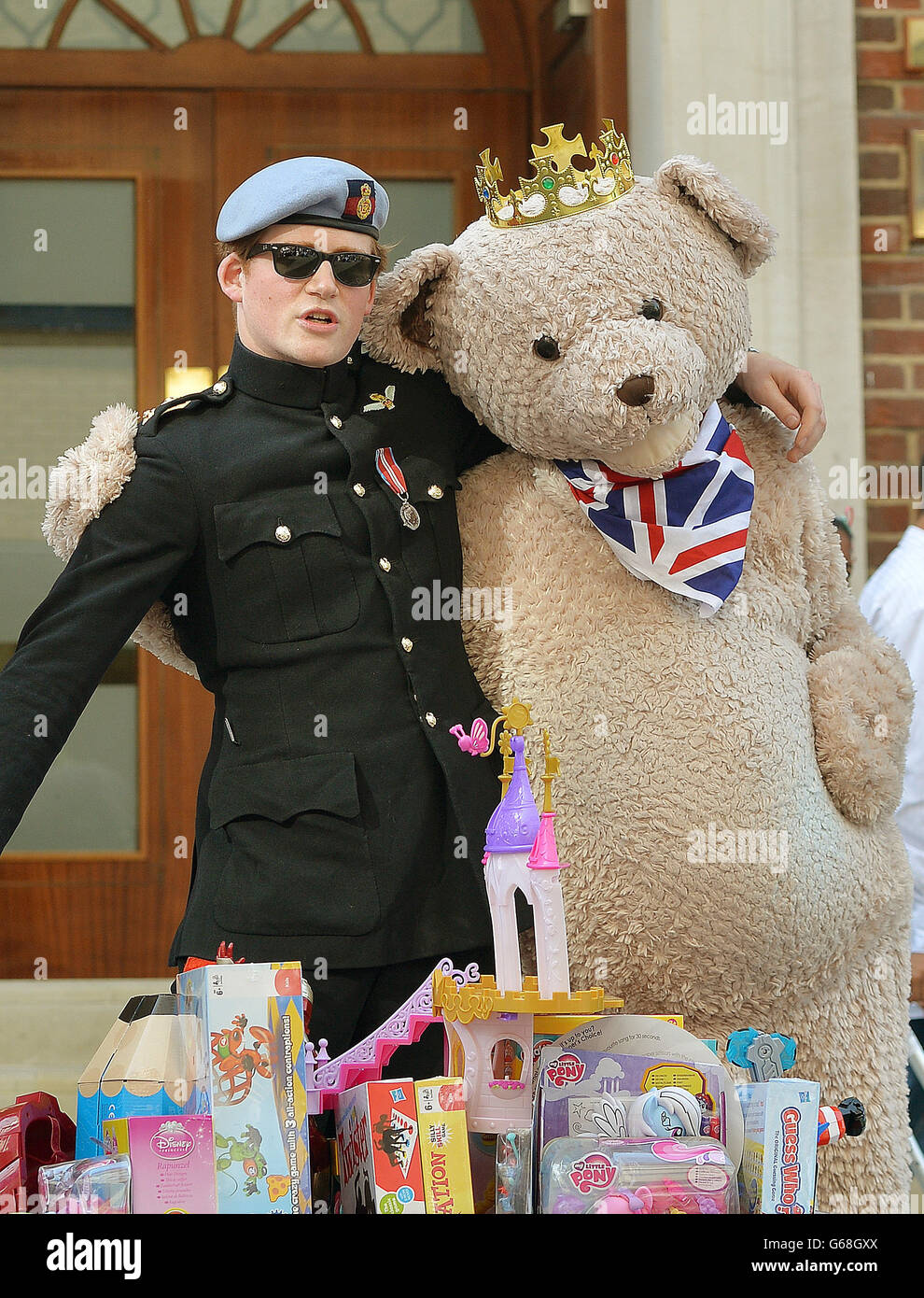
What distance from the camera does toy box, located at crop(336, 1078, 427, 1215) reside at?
4.10 feet

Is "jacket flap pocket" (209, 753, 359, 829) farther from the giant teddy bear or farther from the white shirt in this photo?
the white shirt

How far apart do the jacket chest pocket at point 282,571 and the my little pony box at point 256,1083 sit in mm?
654

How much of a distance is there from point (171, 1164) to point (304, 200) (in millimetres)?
1149

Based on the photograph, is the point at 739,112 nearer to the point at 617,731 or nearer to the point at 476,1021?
the point at 617,731

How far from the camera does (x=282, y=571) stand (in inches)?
72.9

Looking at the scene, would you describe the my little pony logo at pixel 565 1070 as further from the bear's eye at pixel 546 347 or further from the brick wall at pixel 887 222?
the brick wall at pixel 887 222

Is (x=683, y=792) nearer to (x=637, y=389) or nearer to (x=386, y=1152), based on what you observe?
(x=637, y=389)

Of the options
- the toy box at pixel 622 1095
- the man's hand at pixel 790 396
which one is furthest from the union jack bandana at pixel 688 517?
the toy box at pixel 622 1095

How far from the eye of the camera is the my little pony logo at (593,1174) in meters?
1.24

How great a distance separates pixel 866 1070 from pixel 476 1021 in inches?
29.6

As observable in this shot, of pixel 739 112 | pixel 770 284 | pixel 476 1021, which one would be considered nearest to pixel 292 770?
pixel 476 1021

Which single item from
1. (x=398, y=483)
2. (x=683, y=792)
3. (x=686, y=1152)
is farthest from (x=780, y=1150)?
(x=398, y=483)

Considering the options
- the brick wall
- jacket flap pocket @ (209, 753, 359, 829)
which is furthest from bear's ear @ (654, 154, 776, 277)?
Answer: the brick wall

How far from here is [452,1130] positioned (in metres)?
1.28
